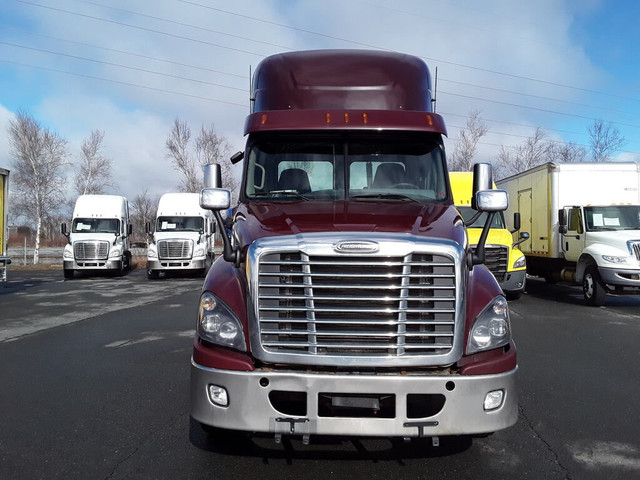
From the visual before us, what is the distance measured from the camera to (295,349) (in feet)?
10.9

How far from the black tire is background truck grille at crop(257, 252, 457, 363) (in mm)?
10598

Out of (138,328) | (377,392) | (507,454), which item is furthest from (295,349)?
(138,328)

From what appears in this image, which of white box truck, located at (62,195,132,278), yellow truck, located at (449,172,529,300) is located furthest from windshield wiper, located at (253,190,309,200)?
white box truck, located at (62,195,132,278)

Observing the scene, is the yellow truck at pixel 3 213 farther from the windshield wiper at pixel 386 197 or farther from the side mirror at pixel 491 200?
the side mirror at pixel 491 200

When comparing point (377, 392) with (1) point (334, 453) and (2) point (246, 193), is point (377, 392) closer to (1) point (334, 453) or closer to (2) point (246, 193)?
(1) point (334, 453)

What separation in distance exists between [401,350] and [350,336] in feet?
1.08

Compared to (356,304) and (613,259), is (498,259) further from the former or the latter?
(356,304)

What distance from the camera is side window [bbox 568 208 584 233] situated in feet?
43.9

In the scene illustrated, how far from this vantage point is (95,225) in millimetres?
22938

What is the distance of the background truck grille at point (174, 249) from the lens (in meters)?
20.8

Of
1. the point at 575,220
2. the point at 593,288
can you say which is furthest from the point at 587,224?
the point at 593,288

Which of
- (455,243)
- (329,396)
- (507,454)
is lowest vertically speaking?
(507,454)

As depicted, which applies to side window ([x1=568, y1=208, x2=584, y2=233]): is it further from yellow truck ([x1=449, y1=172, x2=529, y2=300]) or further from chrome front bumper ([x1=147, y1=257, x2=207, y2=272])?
chrome front bumper ([x1=147, y1=257, x2=207, y2=272])

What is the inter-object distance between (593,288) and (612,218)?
1.97 metres
